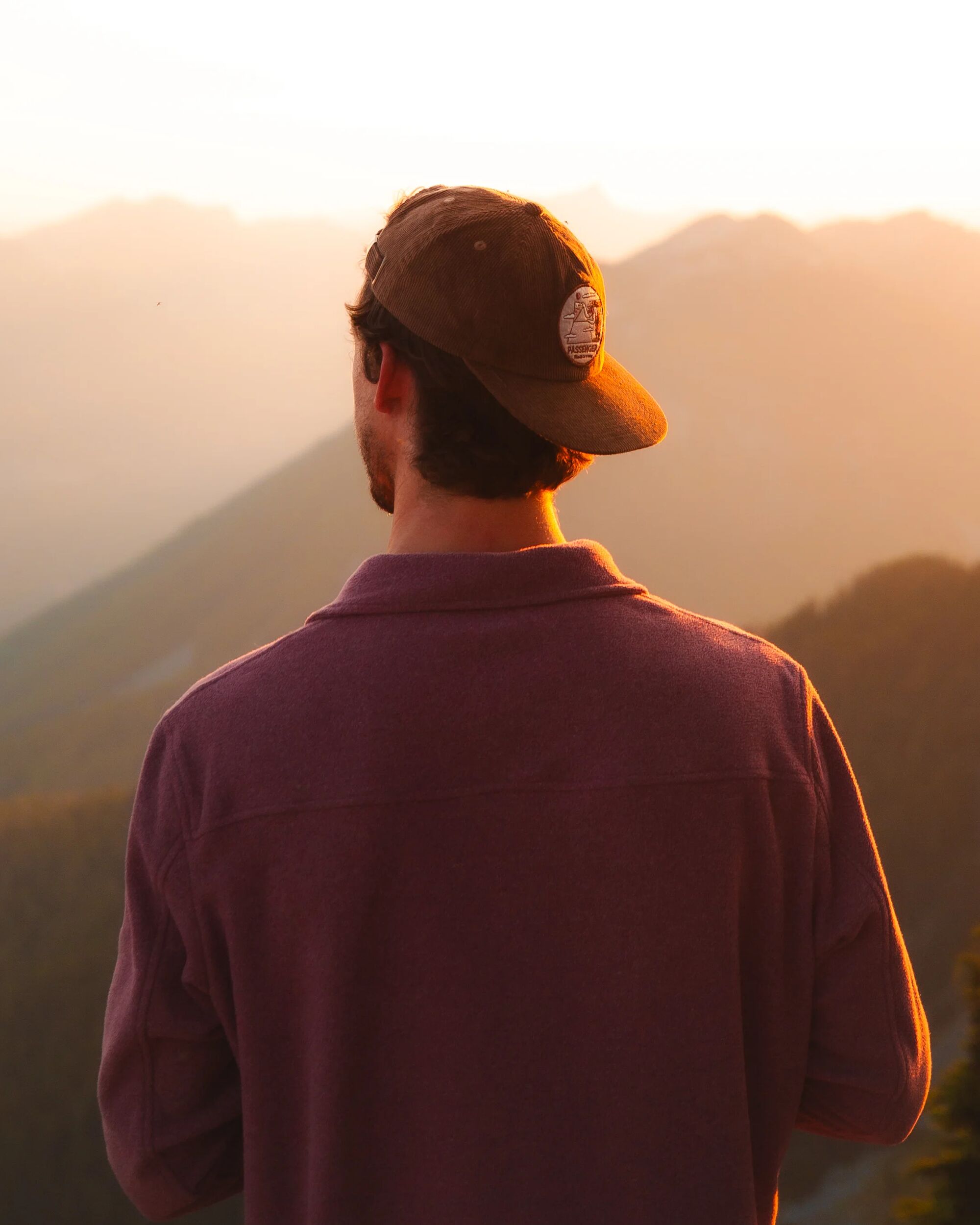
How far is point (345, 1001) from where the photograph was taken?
1216 mm

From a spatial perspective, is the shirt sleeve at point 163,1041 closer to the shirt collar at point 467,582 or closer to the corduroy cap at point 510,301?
the shirt collar at point 467,582

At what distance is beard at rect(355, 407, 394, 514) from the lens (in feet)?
4.46

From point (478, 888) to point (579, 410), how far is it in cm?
62

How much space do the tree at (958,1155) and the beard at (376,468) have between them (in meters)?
4.91

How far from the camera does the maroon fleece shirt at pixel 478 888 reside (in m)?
1.20

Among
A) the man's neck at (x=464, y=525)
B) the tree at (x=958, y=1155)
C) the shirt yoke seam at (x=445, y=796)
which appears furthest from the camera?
the tree at (x=958, y=1155)

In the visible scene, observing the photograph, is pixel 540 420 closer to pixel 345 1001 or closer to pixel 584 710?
pixel 584 710

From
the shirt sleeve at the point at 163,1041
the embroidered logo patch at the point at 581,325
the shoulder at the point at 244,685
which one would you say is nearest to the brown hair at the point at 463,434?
the embroidered logo patch at the point at 581,325

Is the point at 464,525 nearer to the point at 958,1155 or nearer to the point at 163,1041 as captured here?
the point at 163,1041

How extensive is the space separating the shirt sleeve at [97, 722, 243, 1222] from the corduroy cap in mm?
612

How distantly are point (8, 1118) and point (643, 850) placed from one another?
18.9 meters

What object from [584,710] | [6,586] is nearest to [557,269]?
[584,710]

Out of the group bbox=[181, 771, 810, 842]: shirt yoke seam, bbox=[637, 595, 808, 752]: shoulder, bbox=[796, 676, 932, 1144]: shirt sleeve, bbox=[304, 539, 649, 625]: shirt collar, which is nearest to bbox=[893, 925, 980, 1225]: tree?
bbox=[796, 676, 932, 1144]: shirt sleeve

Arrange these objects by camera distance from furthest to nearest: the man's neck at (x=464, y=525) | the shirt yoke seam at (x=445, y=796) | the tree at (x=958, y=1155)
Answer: the tree at (x=958, y=1155), the man's neck at (x=464, y=525), the shirt yoke seam at (x=445, y=796)
